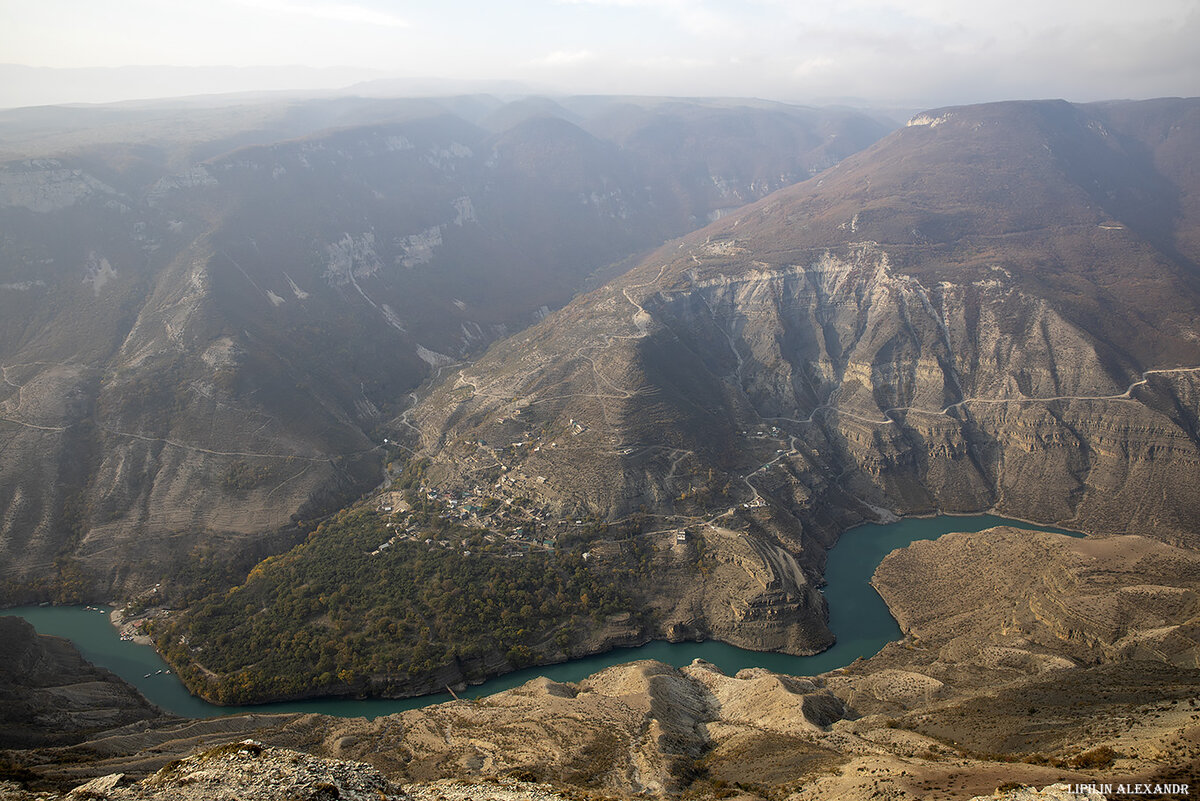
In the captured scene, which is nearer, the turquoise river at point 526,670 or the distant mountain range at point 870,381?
the turquoise river at point 526,670

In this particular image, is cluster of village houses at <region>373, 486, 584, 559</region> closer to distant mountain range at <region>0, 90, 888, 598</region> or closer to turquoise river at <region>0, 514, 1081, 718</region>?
distant mountain range at <region>0, 90, 888, 598</region>

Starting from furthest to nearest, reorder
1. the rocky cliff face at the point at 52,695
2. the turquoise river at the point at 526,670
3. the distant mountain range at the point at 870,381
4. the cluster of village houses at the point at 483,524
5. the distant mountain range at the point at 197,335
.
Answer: the distant mountain range at the point at 870,381
the distant mountain range at the point at 197,335
the cluster of village houses at the point at 483,524
the turquoise river at the point at 526,670
the rocky cliff face at the point at 52,695

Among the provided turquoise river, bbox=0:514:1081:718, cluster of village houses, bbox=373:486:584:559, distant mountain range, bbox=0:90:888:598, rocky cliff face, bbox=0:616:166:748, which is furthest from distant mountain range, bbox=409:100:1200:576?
rocky cliff face, bbox=0:616:166:748

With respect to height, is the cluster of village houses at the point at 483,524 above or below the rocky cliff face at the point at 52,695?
above

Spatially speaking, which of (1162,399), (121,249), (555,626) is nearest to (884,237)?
(1162,399)

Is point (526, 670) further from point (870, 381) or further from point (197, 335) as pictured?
point (197, 335)

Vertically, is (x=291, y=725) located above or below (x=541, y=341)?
below

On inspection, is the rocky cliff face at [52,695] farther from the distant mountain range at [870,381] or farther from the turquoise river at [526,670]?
the distant mountain range at [870,381]

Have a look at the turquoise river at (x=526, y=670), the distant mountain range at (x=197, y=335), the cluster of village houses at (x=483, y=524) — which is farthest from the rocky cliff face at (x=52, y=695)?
the cluster of village houses at (x=483, y=524)

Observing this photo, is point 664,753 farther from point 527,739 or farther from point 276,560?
point 276,560

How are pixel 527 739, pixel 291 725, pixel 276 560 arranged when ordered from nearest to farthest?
1. pixel 527 739
2. pixel 291 725
3. pixel 276 560
